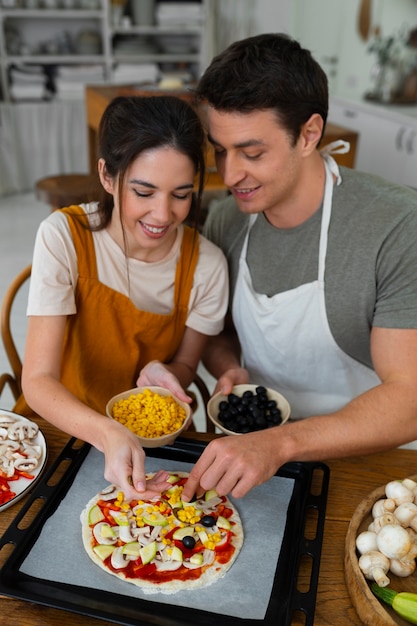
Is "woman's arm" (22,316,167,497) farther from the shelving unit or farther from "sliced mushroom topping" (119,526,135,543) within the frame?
the shelving unit

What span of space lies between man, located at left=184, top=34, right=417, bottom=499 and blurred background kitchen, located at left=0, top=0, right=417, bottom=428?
3551mm

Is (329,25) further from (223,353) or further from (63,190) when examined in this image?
(223,353)

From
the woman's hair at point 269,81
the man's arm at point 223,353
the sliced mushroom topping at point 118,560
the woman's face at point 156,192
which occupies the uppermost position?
the woman's hair at point 269,81

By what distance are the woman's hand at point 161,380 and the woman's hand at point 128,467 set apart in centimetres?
26

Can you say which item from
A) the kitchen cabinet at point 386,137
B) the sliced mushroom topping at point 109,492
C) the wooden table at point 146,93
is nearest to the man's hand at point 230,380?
the sliced mushroom topping at point 109,492

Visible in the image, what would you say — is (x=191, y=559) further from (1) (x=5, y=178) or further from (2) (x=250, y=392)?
(1) (x=5, y=178)

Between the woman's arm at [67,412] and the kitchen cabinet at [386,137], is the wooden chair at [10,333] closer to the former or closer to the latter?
the woman's arm at [67,412]

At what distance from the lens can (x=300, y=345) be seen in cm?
163

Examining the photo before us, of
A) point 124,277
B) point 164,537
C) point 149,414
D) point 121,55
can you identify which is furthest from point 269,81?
point 121,55

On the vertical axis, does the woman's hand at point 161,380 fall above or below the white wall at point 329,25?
below

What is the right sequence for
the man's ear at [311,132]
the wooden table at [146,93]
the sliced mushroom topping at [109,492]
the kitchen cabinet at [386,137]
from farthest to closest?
Answer: 1. the kitchen cabinet at [386,137]
2. the wooden table at [146,93]
3. the man's ear at [311,132]
4. the sliced mushroom topping at [109,492]

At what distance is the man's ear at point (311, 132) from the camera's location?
1.47 meters

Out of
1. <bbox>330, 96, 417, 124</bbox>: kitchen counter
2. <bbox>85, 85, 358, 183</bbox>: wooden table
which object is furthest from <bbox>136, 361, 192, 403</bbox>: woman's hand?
<bbox>330, 96, 417, 124</bbox>: kitchen counter

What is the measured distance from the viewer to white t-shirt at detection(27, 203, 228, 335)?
145 centimetres
